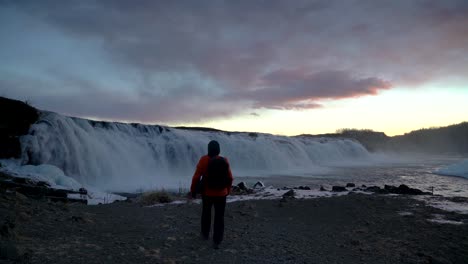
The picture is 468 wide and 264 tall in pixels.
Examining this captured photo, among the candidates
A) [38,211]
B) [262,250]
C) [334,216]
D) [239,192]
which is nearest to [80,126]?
[239,192]

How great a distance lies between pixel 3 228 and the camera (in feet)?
17.0

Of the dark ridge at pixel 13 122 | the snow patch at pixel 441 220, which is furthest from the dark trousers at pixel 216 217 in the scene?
the dark ridge at pixel 13 122

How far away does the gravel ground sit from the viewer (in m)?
5.11

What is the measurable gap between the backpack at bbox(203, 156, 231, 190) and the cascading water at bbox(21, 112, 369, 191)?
13207 mm

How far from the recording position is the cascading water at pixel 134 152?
1781cm

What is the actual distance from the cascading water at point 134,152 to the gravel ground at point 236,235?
9.65m

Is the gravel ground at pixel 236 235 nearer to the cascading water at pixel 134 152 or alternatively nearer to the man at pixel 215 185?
the man at pixel 215 185

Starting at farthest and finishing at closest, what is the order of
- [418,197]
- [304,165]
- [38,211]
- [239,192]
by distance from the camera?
1. [304,165]
2. [239,192]
3. [418,197]
4. [38,211]

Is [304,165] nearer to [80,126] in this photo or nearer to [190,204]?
[80,126]

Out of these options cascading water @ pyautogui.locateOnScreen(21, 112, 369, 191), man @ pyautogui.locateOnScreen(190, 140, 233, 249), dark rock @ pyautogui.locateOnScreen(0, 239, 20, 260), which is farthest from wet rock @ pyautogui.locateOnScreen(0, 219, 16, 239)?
cascading water @ pyautogui.locateOnScreen(21, 112, 369, 191)

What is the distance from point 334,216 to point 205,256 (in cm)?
516

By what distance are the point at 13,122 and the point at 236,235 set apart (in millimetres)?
14299

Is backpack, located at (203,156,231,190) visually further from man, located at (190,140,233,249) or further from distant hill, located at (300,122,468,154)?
distant hill, located at (300,122,468,154)

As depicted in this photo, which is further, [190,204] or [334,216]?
[190,204]
